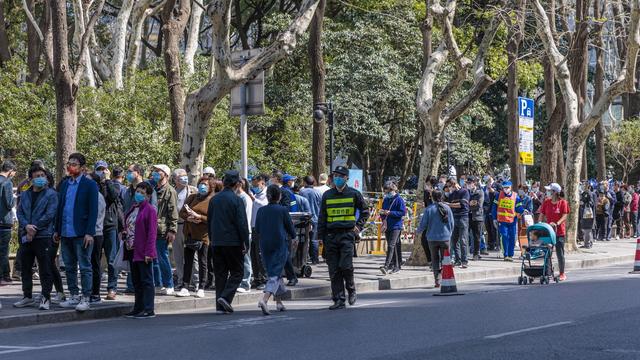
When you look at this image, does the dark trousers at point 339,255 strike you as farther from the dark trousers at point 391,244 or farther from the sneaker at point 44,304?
the dark trousers at point 391,244

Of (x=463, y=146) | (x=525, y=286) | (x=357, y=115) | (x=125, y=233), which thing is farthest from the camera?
(x=463, y=146)

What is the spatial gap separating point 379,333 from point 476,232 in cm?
1401

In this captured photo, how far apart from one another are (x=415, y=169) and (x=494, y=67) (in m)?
11.3

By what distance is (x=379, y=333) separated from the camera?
12297mm

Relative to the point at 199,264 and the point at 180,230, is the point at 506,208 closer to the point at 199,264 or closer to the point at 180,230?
the point at 199,264

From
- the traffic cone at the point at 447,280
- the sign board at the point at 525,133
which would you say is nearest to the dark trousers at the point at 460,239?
the sign board at the point at 525,133

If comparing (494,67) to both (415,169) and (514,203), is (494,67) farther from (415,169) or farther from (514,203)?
(514,203)

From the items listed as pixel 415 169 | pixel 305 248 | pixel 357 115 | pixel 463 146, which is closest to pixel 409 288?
pixel 305 248

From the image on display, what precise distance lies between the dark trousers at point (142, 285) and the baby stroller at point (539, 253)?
8.04 meters

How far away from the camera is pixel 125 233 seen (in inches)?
583

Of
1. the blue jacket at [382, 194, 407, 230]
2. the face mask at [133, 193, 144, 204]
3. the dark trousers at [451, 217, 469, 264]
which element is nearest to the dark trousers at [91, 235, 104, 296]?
the face mask at [133, 193, 144, 204]

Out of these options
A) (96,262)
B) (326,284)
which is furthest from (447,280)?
(96,262)

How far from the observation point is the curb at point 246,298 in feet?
46.3

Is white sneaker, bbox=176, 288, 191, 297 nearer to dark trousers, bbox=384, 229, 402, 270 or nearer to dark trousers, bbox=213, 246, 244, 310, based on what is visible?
dark trousers, bbox=213, 246, 244, 310
